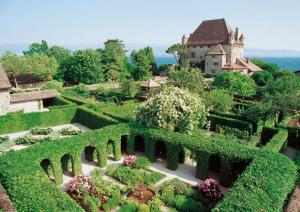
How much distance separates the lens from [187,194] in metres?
14.5

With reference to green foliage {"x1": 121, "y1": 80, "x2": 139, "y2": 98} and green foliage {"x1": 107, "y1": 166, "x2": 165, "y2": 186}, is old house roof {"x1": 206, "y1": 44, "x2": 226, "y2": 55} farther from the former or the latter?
green foliage {"x1": 107, "y1": 166, "x2": 165, "y2": 186}

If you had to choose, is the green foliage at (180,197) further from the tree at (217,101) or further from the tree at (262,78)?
the tree at (262,78)

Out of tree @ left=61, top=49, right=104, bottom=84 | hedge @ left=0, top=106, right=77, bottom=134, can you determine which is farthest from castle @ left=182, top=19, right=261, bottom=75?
hedge @ left=0, top=106, right=77, bottom=134

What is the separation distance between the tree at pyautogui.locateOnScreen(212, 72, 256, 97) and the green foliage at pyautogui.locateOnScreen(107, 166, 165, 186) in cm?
2410

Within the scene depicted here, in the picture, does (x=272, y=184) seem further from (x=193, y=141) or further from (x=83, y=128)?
(x=83, y=128)

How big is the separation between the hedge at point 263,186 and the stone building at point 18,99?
28502 millimetres

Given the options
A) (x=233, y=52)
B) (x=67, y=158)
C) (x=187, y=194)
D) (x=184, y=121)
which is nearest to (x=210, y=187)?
(x=187, y=194)

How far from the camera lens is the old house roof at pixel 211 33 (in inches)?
2343

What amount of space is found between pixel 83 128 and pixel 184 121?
13.0m

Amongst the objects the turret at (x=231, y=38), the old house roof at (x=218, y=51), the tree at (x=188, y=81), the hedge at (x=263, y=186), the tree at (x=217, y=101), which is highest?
the turret at (x=231, y=38)

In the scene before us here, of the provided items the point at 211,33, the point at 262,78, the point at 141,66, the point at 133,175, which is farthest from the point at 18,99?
the point at 211,33

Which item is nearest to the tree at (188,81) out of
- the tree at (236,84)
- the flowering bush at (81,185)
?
the tree at (236,84)

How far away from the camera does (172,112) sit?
63.7 feet

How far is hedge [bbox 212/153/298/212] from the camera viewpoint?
10266mm
